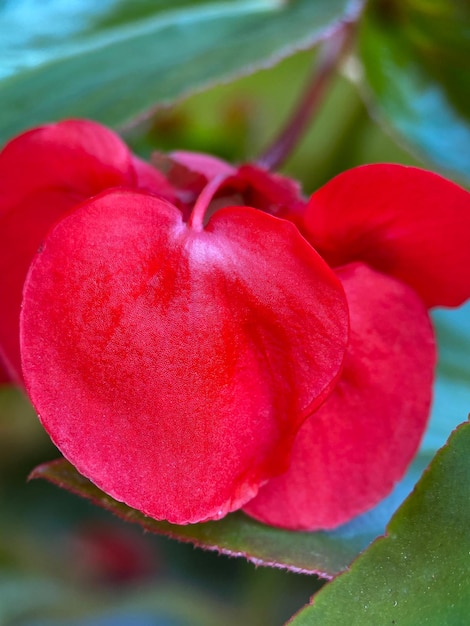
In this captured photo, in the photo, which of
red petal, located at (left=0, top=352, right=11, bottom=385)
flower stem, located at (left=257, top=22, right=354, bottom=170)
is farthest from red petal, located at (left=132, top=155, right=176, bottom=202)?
flower stem, located at (left=257, top=22, right=354, bottom=170)

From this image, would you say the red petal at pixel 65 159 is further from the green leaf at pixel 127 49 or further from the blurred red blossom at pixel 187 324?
the green leaf at pixel 127 49

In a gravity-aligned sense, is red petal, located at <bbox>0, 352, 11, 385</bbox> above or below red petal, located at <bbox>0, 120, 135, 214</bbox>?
below

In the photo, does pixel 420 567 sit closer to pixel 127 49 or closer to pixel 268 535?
pixel 268 535

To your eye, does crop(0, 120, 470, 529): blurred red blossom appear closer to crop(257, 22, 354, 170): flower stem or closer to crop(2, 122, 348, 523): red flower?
crop(2, 122, 348, 523): red flower

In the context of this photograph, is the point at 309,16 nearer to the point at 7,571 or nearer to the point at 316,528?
the point at 316,528

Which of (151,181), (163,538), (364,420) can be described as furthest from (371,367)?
(163,538)

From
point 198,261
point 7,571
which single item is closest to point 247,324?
point 198,261

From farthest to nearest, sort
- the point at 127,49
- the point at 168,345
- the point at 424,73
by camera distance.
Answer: the point at 424,73 < the point at 127,49 < the point at 168,345
